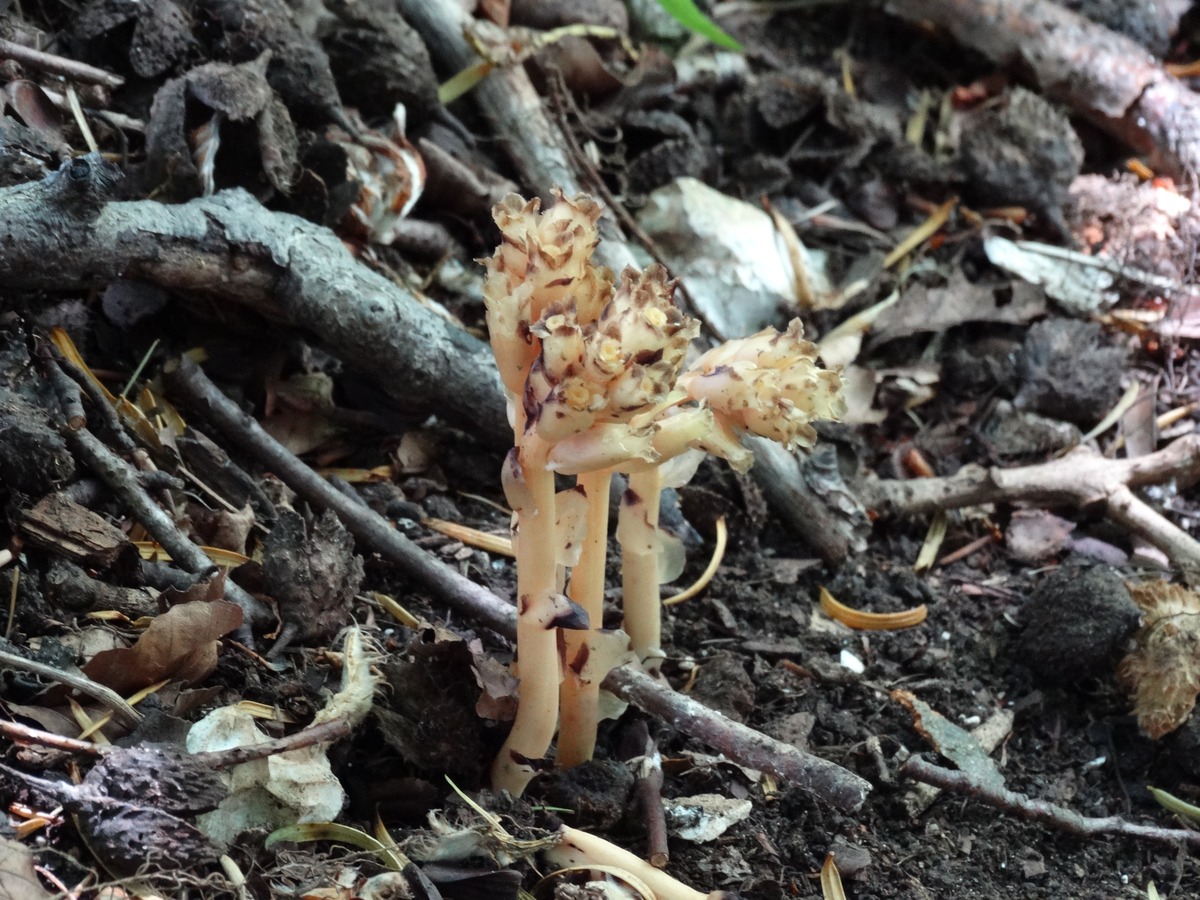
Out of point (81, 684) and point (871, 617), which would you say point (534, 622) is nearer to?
point (81, 684)

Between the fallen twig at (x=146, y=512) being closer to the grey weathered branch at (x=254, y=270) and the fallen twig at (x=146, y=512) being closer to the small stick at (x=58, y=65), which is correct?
the grey weathered branch at (x=254, y=270)

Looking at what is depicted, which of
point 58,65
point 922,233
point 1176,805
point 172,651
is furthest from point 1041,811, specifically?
point 58,65

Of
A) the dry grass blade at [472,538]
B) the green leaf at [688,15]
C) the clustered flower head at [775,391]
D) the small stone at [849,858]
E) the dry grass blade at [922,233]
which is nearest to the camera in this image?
the clustered flower head at [775,391]

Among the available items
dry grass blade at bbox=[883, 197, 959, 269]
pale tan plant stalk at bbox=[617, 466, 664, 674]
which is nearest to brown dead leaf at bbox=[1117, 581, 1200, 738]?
pale tan plant stalk at bbox=[617, 466, 664, 674]

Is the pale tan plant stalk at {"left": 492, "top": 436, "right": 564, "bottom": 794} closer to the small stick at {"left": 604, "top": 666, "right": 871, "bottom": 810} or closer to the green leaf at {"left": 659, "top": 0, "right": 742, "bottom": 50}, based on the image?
the small stick at {"left": 604, "top": 666, "right": 871, "bottom": 810}

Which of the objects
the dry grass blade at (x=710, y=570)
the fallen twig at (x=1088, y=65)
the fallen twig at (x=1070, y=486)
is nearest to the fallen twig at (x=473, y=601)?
the dry grass blade at (x=710, y=570)

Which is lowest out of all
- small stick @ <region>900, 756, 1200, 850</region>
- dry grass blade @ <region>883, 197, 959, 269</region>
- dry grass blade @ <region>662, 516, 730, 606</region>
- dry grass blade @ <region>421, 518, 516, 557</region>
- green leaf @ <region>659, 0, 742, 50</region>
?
small stick @ <region>900, 756, 1200, 850</region>

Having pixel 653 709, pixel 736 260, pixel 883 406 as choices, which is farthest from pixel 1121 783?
pixel 736 260
